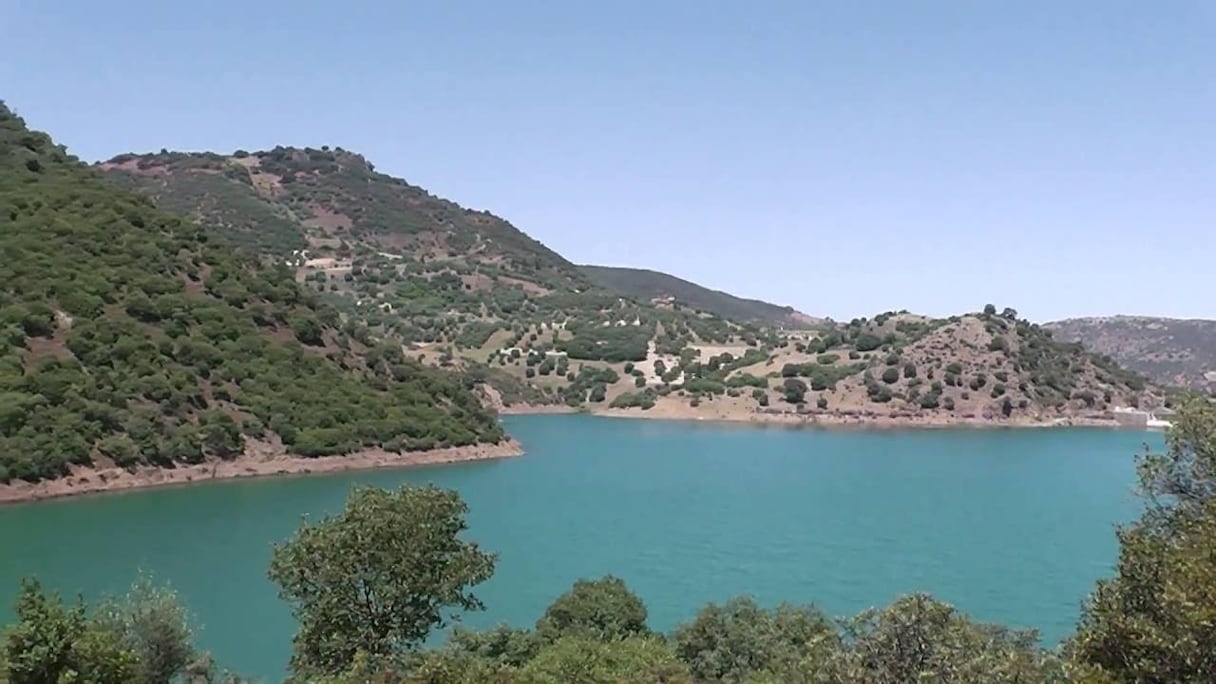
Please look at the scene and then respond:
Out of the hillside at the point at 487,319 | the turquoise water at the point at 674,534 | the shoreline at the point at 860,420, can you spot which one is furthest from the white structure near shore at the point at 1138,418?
the hillside at the point at 487,319

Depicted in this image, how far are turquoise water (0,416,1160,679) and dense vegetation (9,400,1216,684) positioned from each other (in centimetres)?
826

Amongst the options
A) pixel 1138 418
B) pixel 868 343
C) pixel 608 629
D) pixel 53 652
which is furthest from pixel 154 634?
pixel 1138 418

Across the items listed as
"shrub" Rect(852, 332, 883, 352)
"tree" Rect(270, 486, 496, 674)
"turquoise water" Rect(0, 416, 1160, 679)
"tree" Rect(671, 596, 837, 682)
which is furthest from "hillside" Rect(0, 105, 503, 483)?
"shrub" Rect(852, 332, 883, 352)

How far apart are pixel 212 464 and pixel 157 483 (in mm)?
4355

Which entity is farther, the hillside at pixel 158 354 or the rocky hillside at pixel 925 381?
the rocky hillside at pixel 925 381

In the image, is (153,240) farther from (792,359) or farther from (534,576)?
(792,359)

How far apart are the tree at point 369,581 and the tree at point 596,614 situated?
8.24 m

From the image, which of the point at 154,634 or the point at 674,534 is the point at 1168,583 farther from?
the point at 674,534

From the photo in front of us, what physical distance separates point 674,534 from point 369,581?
36.1m

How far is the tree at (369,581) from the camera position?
71.8 feet

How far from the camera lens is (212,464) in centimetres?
6525

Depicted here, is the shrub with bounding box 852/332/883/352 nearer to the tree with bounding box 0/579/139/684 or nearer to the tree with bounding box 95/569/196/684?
the tree with bounding box 95/569/196/684

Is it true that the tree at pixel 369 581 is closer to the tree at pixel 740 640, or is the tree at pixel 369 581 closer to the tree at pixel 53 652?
the tree at pixel 53 652

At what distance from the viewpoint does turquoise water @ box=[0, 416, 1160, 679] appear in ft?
138
